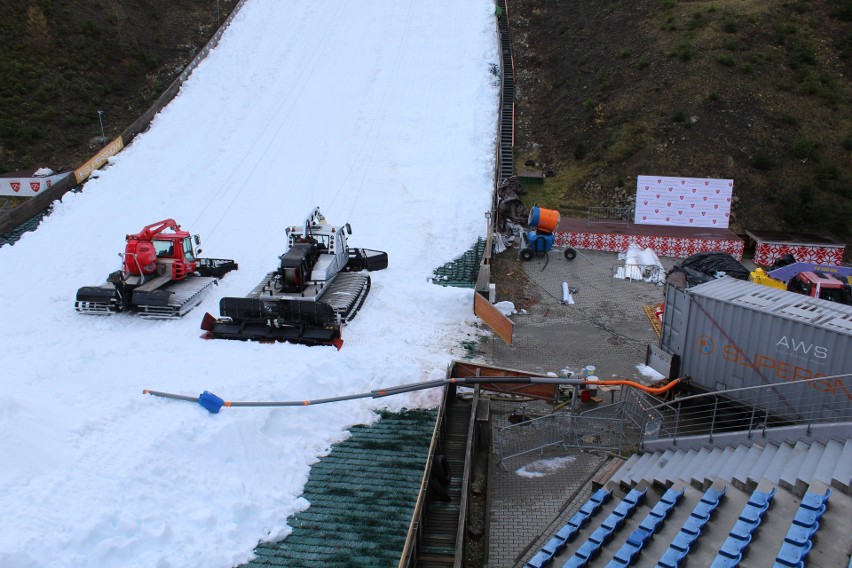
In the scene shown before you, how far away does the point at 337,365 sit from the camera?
14.0 m

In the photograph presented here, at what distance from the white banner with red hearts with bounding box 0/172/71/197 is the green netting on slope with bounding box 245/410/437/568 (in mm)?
19053

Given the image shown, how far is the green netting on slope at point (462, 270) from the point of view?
1948cm

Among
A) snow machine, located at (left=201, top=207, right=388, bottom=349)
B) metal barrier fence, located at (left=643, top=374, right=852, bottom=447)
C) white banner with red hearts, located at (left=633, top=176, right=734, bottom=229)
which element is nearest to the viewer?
Answer: metal barrier fence, located at (left=643, top=374, right=852, bottom=447)

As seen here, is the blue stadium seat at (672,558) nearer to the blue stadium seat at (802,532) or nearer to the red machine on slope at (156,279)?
the blue stadium seat at (802,532)

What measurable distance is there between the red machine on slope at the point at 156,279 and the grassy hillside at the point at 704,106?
49.6ft

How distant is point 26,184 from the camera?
82.3ft

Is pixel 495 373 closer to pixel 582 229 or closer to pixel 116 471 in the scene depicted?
pixel 116 471

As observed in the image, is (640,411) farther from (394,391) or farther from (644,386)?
(394,391)

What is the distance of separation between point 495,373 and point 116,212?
1554cm

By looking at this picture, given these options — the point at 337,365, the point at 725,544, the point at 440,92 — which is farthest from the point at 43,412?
the point at 440,92

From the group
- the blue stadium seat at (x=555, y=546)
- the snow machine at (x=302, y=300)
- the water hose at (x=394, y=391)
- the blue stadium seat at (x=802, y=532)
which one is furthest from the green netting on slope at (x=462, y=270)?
the blue stadium seat at (x=802, y=532)

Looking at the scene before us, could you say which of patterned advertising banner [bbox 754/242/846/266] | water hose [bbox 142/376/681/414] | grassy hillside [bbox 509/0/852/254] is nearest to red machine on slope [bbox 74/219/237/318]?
water hose [bbox 142/376/681/414]

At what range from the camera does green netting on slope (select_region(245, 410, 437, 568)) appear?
9.50 metres

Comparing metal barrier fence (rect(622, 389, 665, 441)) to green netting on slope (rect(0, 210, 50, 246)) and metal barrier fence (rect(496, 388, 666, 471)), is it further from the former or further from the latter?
green netting on slope (rect(0, 210, 50, 246))
